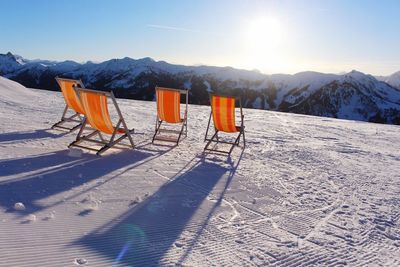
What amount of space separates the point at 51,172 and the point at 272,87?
10913 cm

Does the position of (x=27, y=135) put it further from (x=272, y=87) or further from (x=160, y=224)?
(x=272, y=87)

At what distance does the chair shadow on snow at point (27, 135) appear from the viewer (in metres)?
6.21

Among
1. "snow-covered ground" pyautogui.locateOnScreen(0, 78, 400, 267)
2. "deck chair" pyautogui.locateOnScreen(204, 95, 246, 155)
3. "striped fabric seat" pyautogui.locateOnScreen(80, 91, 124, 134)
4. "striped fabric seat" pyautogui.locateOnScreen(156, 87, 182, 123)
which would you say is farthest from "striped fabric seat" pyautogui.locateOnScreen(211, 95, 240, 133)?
"striped fabric seat" pyautogui.locateOnScreen(80, 91, 124, 134)

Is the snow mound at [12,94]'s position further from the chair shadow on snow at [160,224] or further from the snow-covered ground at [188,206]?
the chair shadow on snow at [160,224]

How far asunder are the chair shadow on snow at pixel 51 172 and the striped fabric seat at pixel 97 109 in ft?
1.85

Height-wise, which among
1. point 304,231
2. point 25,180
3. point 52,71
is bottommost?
point 304,231

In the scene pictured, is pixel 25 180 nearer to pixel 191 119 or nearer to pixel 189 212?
pixel 189 212

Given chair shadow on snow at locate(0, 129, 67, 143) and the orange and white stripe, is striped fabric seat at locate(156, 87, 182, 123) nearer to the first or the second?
the orange and white stripe

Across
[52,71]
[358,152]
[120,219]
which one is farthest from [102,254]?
[52,71]

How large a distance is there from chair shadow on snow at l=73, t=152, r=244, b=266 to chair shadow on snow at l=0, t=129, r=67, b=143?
309 cm

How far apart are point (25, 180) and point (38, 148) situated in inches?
68.3

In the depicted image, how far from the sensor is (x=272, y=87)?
361ft

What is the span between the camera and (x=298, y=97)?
3999 inches

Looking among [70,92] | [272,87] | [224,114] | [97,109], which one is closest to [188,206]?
[97,109]
